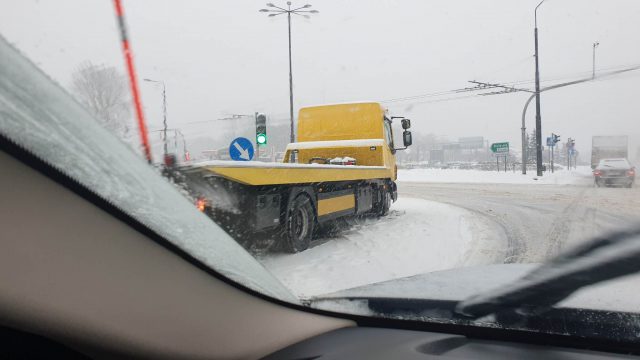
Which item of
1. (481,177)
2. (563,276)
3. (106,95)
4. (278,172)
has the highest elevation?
(106,95)

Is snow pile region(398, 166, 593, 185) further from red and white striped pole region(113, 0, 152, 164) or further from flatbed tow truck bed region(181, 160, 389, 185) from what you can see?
red and white striped pole region(113, 0, 152, 164)

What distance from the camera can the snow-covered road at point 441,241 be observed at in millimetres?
3527

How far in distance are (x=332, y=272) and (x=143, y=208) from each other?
2.75 metres

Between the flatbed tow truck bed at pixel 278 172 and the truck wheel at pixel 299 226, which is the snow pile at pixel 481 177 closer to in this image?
the flatbed tow truck bed at pixel 278 172

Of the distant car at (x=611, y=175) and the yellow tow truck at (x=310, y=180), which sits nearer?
the yellow tow truck at (x=310, y=180)

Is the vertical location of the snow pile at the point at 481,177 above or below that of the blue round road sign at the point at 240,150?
below

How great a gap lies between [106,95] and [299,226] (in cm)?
433

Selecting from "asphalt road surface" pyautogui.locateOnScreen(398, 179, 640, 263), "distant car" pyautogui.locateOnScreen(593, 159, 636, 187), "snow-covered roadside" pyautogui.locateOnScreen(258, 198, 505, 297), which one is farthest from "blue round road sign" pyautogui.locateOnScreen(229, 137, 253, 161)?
"distant car" pyautogui.locateOnScreen(593, 159, 636, 187)

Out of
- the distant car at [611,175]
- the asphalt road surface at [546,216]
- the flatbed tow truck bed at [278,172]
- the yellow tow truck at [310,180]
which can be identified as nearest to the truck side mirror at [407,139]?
the yellow tow truck at [310,180]

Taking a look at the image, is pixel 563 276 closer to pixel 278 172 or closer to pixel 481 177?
pixel 278 172

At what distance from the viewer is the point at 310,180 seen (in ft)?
17.8

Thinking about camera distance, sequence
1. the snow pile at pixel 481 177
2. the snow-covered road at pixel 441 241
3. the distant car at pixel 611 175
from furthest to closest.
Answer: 1. the snow pile at pixel 481 177
2. the distant car at pixel 611 175
3. the snow-covered road at pixel 441 241

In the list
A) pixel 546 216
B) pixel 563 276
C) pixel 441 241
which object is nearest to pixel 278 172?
pixel 441 241

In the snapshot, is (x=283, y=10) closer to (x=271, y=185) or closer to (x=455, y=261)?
(x=271, y=185)
